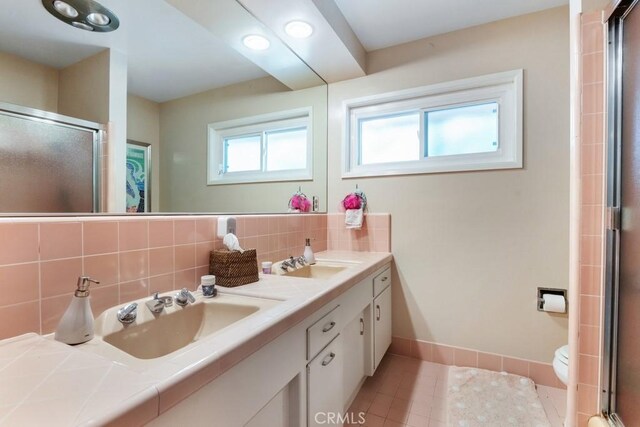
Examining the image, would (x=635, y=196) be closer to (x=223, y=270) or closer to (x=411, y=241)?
(x=411, y=241)

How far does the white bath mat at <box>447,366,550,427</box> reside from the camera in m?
1.49

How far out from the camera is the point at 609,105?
41.8 inches

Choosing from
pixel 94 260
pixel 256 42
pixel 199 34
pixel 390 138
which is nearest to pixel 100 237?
pixel 94 260

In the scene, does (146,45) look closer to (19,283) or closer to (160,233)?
(160,233)

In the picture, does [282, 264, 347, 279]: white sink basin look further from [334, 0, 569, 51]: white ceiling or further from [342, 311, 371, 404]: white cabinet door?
[334, 0, 569, 51]: white ceiling

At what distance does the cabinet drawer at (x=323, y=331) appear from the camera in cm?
103

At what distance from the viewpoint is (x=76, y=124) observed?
3.10 feet

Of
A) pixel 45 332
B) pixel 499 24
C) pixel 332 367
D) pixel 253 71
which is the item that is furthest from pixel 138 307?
pixel 499 24

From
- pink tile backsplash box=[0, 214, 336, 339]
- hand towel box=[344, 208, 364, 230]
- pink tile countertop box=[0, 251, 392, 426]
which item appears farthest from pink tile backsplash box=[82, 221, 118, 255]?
hand towel box=[344, 208, 364, 230]

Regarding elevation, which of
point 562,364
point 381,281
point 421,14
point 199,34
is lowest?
point 562,364

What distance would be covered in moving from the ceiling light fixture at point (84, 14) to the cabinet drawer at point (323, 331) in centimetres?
131

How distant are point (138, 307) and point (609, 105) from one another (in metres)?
1.83

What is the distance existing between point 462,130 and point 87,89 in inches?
85.7

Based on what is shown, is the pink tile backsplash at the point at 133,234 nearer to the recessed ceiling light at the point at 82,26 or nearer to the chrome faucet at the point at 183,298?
the chrome faucet at the point at 183,298
